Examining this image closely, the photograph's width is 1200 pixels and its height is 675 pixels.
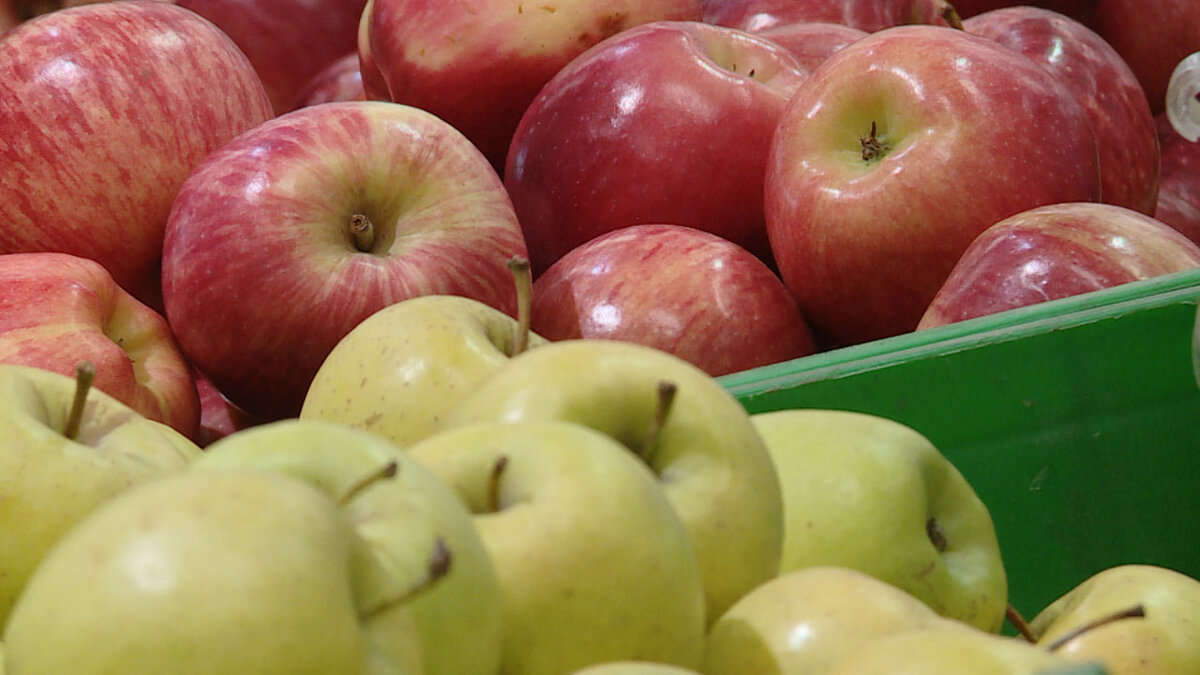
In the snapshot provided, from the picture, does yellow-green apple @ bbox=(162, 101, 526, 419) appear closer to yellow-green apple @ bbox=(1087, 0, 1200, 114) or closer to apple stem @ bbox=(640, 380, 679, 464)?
apple stem @ bbox=(640, 380, 679, 464)

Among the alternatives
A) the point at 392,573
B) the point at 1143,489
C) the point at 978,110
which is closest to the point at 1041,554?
the point at 1143,489

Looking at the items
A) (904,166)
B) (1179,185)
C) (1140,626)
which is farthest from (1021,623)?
(1179,185)

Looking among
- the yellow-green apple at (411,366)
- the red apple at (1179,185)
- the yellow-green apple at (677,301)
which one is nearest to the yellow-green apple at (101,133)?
the yellow-green apple at (677,301)

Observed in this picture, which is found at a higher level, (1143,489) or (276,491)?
(276,491)

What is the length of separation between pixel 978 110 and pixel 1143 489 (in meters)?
0.39

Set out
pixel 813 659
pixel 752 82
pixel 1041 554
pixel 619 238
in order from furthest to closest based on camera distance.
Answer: pixel 752 82, pixel 619 238, pixel 1041 554, pixel 813 659

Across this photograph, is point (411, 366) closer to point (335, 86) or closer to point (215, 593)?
point (215, 593)

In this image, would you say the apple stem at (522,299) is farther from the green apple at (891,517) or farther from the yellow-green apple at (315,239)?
the yellow-green apple at (315,239)

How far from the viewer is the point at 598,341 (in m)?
0.66

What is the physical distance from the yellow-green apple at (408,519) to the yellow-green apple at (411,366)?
0.31 meters

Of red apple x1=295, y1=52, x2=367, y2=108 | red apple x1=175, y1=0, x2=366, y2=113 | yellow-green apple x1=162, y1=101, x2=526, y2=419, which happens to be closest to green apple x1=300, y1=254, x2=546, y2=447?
yellow-green apple x1=162, y1=101, x2=526, y2=419

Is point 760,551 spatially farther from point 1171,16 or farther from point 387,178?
point 1171,16

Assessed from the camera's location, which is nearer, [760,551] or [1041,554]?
[760,551]

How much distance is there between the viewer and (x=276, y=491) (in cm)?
42
